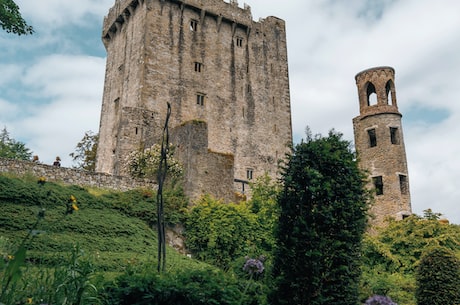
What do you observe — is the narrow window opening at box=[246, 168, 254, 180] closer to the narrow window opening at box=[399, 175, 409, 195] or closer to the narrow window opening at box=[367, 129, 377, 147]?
the narrow window opening at box=[367, 129, 377, 147]

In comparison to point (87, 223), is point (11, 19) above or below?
above

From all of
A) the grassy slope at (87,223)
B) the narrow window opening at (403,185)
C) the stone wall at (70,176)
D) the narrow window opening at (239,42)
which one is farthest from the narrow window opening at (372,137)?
the grassy slope at (87,223)

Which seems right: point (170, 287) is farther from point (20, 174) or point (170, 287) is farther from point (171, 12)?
point (171, 12)

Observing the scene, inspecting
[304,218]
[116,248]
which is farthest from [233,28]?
[304,218]

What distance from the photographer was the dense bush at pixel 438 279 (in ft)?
43.7

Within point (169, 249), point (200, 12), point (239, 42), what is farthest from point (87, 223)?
point (239, 42)

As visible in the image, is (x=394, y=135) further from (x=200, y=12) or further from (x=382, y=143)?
(x=200, y=12)

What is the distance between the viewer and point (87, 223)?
1519 cm

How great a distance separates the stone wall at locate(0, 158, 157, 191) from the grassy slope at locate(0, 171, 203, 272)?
86 cm

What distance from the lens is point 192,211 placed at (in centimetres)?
1912

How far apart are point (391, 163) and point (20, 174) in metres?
20.2

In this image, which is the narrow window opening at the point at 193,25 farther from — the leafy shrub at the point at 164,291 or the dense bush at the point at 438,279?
the leafy shrub at the point at 164,291

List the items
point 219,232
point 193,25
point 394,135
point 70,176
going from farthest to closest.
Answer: point 193,25
point 394,135
point 70,176
point 219,232

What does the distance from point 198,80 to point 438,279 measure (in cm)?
2018
